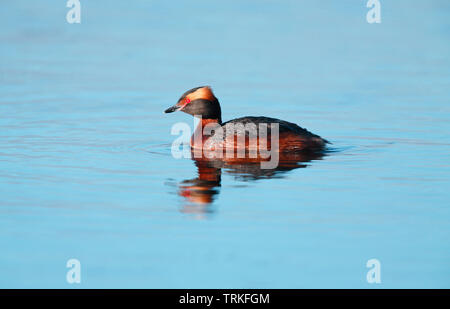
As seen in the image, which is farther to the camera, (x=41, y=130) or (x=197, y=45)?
(x=197, y=45)

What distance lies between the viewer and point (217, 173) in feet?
36.9

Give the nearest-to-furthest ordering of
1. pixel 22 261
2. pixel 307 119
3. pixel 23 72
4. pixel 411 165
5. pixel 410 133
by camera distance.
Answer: pixel 22 261 < pixel 411 165 < pixel 410 133 < pixel 307 119 < pixel 23 72

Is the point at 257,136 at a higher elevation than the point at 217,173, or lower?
higher

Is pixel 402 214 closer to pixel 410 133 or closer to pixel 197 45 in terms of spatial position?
pixel 410 133

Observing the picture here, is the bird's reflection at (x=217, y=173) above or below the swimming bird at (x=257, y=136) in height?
below

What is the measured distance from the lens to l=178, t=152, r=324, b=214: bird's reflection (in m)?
9.74

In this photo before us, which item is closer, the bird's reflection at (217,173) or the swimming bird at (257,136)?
the bird's reflection at (217,173)

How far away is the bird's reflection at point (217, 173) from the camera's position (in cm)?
974

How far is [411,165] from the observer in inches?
460

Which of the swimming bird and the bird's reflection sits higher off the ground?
the swimming bird

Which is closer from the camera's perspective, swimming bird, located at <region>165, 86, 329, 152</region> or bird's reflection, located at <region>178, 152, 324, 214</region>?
bird's reflection, located at <region>178, 152, 324, 214</region>

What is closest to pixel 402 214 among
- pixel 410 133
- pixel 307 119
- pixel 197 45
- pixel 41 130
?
pixel 410 133

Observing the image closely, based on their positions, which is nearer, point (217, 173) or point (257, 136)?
point (217, 173)

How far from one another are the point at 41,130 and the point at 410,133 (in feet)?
19.0
